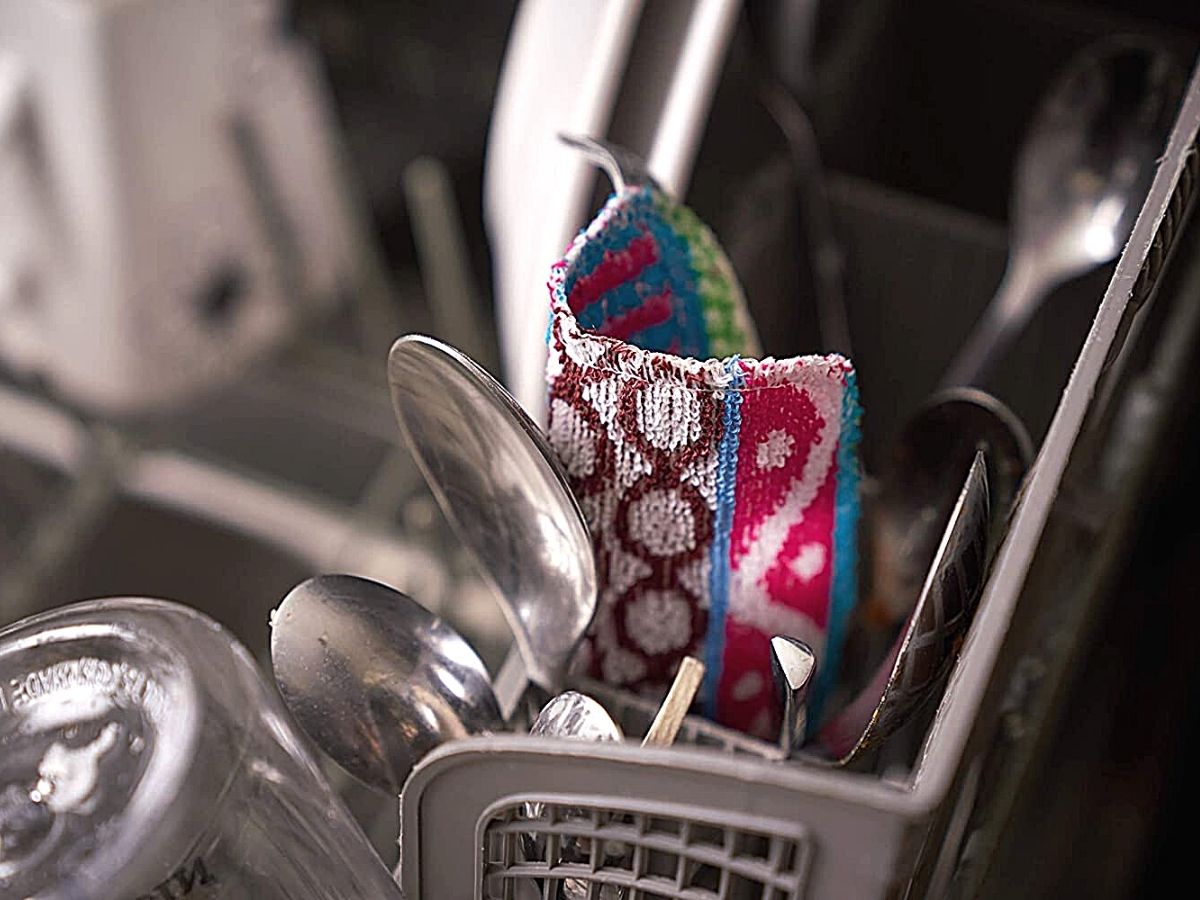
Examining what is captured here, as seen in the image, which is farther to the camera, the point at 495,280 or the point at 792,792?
the point at 495,280

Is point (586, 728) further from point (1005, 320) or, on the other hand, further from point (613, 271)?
point (1005, 320)

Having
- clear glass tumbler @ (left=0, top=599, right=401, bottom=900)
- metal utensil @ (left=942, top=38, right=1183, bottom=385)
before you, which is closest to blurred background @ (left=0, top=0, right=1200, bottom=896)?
metal utensil @ (left=942, top=38, right=1183, bottom=385)

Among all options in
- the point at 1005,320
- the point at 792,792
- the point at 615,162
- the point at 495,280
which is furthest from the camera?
the point at 495,280

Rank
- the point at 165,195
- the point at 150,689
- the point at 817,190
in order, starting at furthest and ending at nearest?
the point at 165,195, the point at 817,190, the point at 150,689

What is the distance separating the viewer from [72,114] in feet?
1.90

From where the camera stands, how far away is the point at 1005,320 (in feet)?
1.55

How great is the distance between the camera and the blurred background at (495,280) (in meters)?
0.44

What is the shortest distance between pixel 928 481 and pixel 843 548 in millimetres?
75

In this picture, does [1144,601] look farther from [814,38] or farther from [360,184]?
[360,184]

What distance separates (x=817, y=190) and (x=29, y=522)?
1.50 feet

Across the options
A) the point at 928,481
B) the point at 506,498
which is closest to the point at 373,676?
the point at 506,498

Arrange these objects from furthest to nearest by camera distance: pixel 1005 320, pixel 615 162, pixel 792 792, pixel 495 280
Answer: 1. pixel 495 280
2. pixel 1005 320
3. pixel 615 162
4. pixel 792 792

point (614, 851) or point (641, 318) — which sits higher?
A: point (641, 318)

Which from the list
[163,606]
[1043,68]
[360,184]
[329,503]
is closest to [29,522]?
[329,503]
